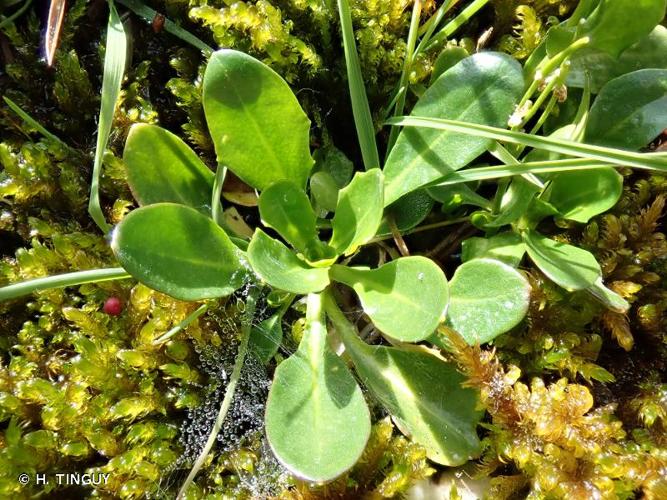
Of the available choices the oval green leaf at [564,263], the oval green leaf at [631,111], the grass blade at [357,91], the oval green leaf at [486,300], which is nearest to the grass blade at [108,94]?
the grass blade at [357,91]

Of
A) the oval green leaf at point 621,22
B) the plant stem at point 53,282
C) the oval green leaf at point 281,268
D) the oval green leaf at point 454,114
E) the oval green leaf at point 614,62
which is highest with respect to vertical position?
the oval green leaf at point 621,22

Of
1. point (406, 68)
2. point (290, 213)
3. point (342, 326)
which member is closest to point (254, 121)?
point (290, 213)

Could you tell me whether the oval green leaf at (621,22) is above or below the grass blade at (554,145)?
above

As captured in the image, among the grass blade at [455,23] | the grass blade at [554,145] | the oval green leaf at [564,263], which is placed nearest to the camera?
the grass blade at [554,145]

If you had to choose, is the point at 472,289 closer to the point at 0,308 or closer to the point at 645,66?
the point at 645,66

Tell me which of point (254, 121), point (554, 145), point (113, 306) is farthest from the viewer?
point (113, 306)

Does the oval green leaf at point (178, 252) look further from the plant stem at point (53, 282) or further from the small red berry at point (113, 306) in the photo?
the small red berry at point (113, 306)

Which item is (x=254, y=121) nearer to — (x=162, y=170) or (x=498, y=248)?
(x=162, y=170)
